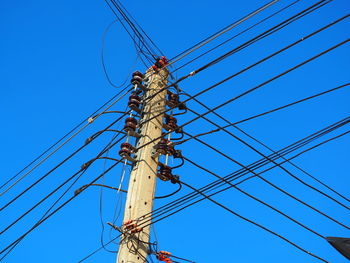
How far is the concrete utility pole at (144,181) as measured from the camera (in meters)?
6.70

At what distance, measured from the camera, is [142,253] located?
675 centimetres

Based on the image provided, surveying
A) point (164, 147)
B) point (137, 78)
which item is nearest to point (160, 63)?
point (137, 78)

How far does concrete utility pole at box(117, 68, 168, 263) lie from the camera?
22.0 ft

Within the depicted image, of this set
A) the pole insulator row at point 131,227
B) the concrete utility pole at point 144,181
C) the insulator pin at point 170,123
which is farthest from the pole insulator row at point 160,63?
the pole insulator row at point 131,227

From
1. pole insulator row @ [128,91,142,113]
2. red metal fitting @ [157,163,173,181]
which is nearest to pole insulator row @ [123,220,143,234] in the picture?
red metal fitting @ [157,163,173,181]

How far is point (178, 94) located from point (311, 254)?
3843mm

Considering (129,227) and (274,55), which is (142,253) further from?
(274,55)

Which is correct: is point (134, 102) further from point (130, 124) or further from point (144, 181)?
point (144, 181)

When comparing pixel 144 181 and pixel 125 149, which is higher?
pixel 125 149

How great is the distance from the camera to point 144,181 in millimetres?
7227

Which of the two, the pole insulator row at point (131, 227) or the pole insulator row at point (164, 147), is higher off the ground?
the pole insulator row at point (164, 147)

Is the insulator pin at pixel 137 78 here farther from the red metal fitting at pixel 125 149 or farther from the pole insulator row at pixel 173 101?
the red metal fitting at pixel 125 149

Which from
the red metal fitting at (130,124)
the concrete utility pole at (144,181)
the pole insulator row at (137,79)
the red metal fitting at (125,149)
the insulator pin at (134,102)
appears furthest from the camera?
the pole insulator row at (137,79)

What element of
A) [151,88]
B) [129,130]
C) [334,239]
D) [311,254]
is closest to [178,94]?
[151,88]
